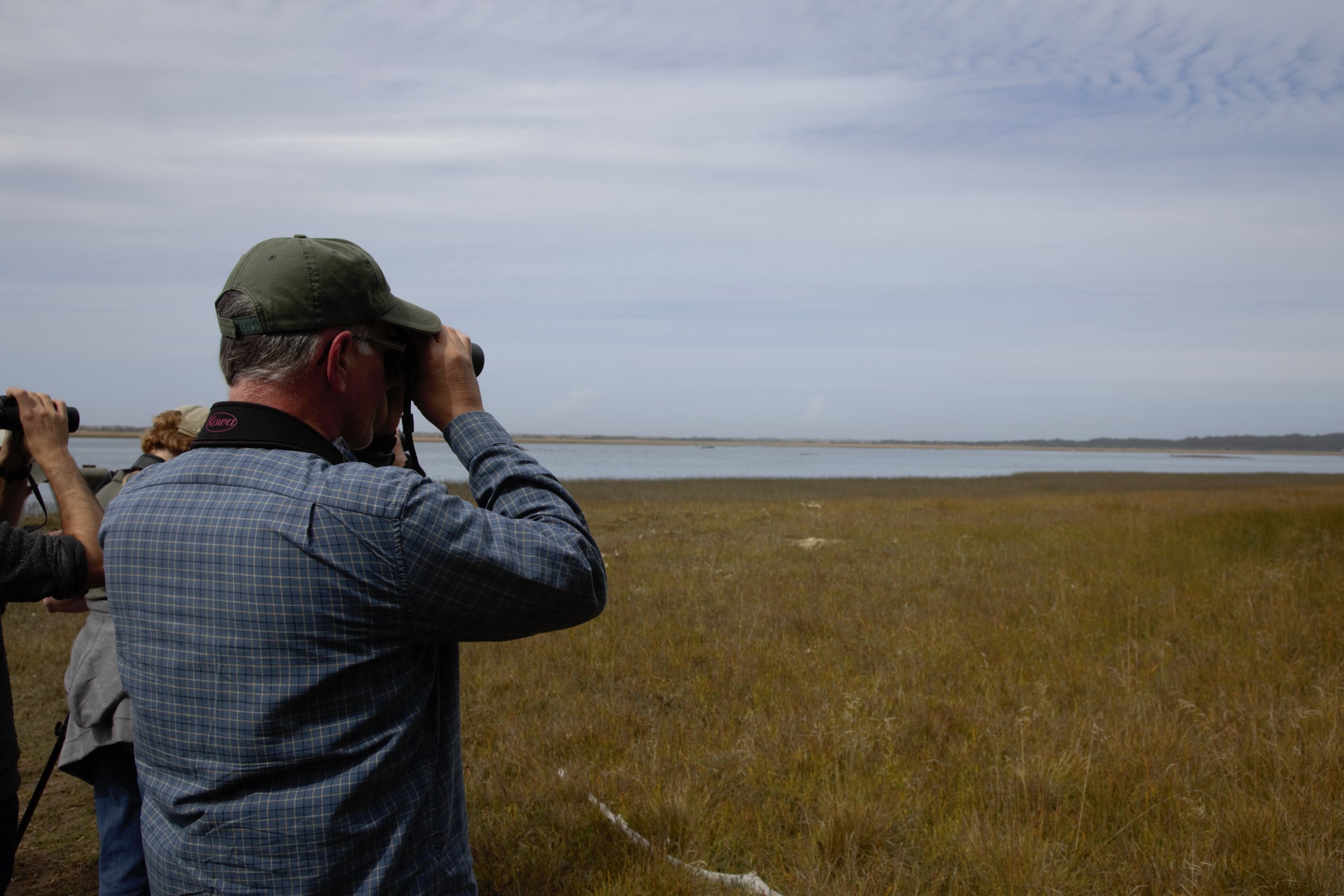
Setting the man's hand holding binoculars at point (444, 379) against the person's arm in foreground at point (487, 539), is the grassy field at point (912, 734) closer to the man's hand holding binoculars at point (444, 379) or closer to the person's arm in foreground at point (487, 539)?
the person's arm in foreground at point (487, 539)

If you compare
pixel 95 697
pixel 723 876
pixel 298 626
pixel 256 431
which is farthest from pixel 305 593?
pixel 723 876

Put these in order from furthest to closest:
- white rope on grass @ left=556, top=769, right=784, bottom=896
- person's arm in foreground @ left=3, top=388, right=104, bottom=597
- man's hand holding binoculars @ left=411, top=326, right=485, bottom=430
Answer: white rope on grass @ left=556, top=769, right=784, bottom=896 → person's arm in foreground @ left=3, top=388, right=104, bottom=597 → man's hand holding binoculars @ left=411, top=326, right=485, bottom=430

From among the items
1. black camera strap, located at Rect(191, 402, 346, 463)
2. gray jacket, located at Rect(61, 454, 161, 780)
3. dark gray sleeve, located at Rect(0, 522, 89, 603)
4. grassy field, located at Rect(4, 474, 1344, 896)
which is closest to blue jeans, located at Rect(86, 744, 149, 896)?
gray jacket, located at Rect(61, 454, 161, 780)

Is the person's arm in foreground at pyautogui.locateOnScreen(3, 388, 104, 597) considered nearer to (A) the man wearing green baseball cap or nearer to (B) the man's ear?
(A) the man wearing green baseball cap

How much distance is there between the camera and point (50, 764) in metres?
2.41

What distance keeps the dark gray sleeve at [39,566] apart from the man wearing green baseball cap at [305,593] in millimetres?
648

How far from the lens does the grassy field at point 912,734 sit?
10.4ft

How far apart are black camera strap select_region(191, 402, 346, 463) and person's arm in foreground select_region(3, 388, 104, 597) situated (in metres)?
0.86

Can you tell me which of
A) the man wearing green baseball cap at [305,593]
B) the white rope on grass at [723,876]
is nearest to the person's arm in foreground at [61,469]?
the man wearing green baseball cap at [305,593]

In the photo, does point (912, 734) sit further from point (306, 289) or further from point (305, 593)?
point (306, 289)

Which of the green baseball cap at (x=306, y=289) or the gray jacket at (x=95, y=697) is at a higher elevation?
the green baseball cap at (x=306, y=289)

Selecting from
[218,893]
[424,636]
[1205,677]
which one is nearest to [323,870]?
[218,893]

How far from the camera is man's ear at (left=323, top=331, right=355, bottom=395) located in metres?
1.34

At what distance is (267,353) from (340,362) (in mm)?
107
